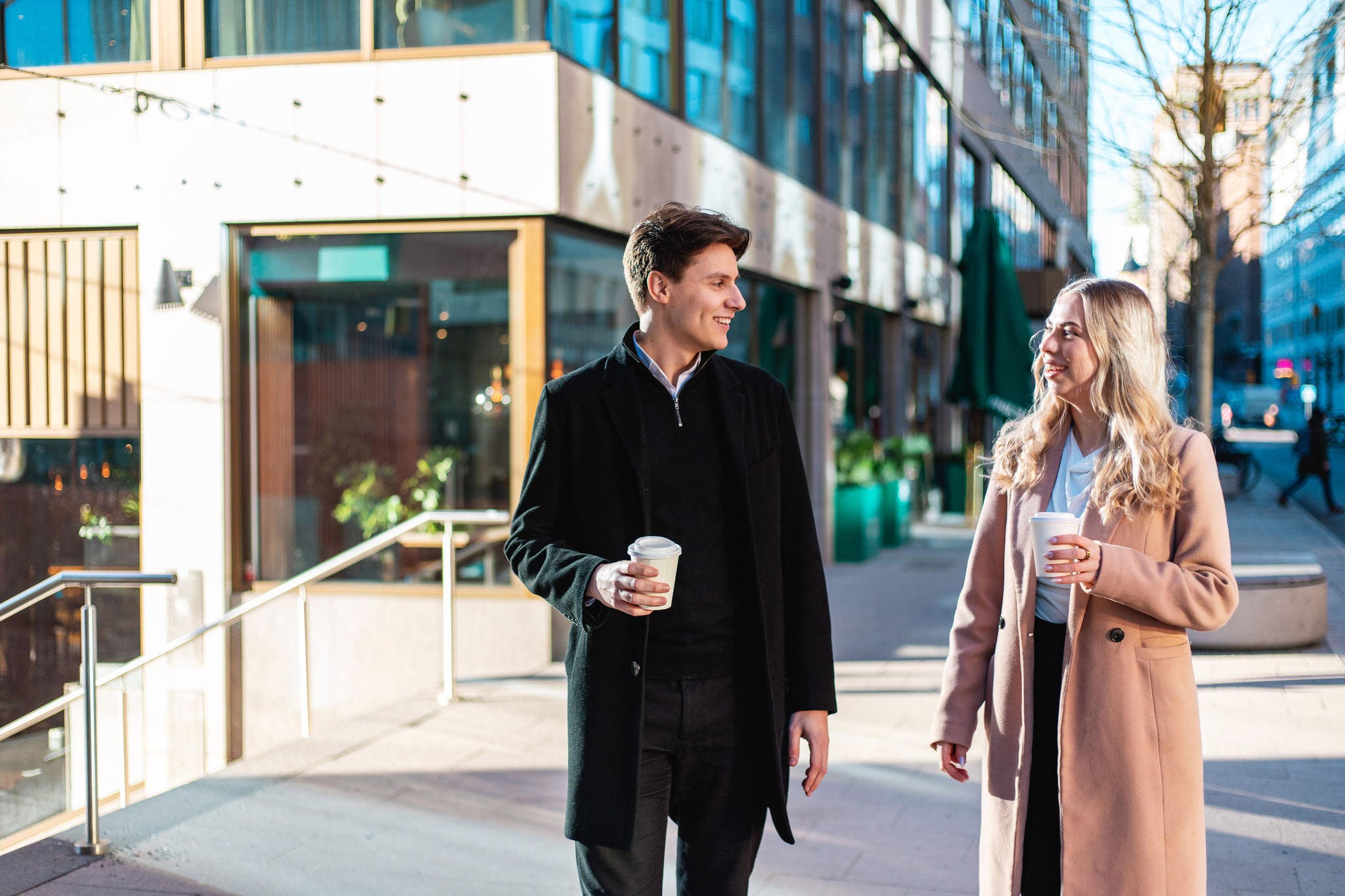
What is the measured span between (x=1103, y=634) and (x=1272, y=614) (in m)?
5.99

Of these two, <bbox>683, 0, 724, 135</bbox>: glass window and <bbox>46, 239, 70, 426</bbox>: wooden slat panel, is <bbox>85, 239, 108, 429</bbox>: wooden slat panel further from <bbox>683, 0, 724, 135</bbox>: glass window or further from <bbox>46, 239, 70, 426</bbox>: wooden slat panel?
<bbox>683, 0, 724, 135</bbox>: glass window

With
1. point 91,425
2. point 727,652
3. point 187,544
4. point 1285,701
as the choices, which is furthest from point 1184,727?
point 91,425

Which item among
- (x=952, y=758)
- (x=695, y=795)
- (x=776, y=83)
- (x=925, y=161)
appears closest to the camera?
(x=695, y=795)

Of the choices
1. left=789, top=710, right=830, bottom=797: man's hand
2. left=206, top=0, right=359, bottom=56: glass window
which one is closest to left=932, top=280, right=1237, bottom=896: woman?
left=789, top=710, right=830, bottom=797: man's hand

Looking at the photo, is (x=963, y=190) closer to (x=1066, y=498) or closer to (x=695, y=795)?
(x=1066, y=498)

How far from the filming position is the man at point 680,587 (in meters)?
2.60

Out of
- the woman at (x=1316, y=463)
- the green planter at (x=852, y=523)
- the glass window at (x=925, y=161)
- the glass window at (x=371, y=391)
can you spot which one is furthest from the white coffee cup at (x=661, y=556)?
the woman at (x=1316, y=463)

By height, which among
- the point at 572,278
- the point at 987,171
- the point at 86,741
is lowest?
the point at 86,741

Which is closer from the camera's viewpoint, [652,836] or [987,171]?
[652,836]

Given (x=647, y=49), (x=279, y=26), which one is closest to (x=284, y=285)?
(x=279, y=26)

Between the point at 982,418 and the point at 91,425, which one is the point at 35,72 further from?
the point at 982,418

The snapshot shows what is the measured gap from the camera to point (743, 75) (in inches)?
460

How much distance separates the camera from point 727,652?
2.64 meters

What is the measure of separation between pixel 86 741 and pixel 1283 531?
1530cm
